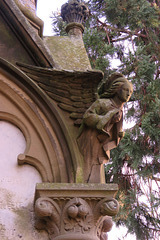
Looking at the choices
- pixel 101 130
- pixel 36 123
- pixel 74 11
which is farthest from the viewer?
pixel 74 11

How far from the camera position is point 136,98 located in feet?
27.5

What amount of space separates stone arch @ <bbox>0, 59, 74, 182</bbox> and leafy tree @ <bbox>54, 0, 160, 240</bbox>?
4.57 meters

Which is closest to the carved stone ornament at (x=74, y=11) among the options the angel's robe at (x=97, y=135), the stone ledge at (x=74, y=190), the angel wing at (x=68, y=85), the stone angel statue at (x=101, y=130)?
the angel wing at (x=68, y=85)

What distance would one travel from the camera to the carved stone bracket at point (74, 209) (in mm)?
2752

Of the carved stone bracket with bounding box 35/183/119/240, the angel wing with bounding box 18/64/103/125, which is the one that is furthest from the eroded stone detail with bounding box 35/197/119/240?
the angel wing with bounding box 18/64/103/125

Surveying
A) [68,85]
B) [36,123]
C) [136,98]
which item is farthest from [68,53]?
[136,98]

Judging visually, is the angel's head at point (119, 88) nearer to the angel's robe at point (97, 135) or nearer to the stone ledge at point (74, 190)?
the angel's robe at point (97, 135)

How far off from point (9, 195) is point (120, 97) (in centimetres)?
125

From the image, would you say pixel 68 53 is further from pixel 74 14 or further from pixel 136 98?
pixel 136 98

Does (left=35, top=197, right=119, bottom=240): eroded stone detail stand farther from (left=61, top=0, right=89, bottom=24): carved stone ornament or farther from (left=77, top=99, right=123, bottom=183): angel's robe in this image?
(left=61, top=0, right=89, bottom=24): carved stone ornament

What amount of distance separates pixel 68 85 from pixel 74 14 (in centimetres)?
161

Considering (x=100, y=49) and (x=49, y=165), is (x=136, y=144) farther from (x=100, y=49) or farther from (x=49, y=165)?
(x=49, y=165)

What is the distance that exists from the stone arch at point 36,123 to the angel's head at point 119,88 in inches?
20.0

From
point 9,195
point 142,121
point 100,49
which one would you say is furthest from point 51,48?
point 100,49
